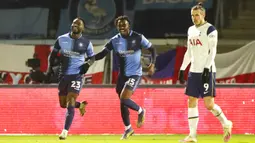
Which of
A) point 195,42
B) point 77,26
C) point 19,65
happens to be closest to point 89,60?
point 77,26

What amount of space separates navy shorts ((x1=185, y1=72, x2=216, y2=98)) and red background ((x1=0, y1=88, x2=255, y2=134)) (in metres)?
2.37

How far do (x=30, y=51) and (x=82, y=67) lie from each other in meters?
5.66

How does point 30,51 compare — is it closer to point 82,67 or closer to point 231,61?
point 231,61

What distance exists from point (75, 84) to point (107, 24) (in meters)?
6.68

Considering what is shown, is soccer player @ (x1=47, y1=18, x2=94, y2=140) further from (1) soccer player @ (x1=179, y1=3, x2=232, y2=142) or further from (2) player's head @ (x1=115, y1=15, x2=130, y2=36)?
(1) soccer player @ (x1=179, y1=3, x2=232, y2=142)

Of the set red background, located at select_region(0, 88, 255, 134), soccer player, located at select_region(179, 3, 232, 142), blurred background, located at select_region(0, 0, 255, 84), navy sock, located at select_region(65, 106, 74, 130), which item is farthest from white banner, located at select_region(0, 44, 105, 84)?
soccer player, located at select_region(179, 3, 232, 142)

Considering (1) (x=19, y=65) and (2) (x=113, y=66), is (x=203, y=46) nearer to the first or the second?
(2) (x=113, y=66)

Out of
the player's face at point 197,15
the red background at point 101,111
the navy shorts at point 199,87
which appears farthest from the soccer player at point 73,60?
the player's face at point 197,15

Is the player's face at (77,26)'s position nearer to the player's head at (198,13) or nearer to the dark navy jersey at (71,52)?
the dark navy jersey at (71,52)

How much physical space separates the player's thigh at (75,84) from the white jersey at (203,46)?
6.13ft

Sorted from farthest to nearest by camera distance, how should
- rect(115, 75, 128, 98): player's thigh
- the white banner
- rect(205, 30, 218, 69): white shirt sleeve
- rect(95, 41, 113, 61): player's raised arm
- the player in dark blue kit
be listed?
the white banner
rect(95, 41, 113, 61): player's raised arm
rect(115, 75, 128, 98): player's thigh
the player in dark blue kit
rect(205, 30, 218, 69): white shirt sleeve

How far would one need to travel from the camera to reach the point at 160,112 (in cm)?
1188

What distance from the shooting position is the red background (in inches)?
463

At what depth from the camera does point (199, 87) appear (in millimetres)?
9391
